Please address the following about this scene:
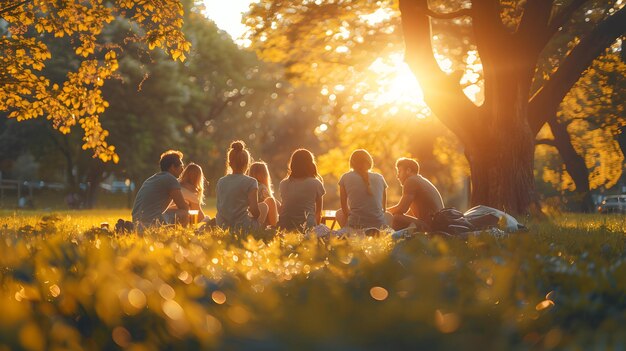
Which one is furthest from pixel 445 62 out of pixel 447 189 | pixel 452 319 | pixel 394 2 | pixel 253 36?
pixel 452 319

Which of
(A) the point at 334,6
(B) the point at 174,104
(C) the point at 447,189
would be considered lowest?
(C) the point at 447,189

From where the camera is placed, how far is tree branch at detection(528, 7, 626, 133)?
15242mm

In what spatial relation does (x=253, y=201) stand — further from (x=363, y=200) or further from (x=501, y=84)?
(x=501, y=84)

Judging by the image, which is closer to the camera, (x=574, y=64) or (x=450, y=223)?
(x=450, y=223)

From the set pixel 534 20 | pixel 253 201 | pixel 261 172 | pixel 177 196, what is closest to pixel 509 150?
pixel 534 20

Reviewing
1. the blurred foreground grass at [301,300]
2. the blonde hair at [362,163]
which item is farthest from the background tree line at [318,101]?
the blurred foreground grass at [301,300]

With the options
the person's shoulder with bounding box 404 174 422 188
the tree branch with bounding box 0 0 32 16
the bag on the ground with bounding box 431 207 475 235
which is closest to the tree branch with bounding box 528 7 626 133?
the person's shoulder with bounding box 404 174 422 188

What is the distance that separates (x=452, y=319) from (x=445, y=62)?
22.6 metres

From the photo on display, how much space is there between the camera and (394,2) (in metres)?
19.0

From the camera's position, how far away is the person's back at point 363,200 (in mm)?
12375

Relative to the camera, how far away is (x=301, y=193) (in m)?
12.1

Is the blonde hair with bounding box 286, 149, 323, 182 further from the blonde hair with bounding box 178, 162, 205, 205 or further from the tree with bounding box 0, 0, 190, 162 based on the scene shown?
the tree with bounding box 0, 0, 190, 162

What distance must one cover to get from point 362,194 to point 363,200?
0.09 m

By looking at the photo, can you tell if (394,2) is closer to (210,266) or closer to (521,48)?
(521,48)
